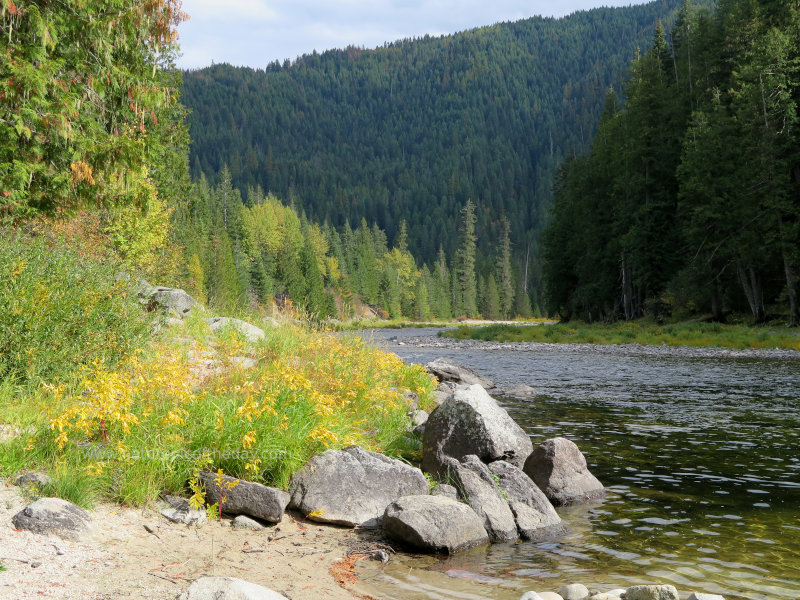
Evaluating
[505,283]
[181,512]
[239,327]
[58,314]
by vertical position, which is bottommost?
[181,512]

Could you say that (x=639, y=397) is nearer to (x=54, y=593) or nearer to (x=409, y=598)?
(x=409, y=598)

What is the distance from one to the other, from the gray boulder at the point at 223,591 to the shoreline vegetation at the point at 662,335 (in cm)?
2979

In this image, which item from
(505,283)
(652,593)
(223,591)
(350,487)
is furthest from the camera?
(505,283)

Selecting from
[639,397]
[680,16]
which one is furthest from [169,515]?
[680,16]

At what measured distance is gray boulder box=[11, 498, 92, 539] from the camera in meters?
4.93

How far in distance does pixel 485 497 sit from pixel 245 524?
260 cm

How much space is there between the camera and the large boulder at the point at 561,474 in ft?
26.6

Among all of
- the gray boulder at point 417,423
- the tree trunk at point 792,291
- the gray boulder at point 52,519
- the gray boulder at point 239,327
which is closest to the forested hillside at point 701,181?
the tree trunk at point 792,291

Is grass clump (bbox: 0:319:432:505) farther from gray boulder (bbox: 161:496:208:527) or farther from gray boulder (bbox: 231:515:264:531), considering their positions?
gray boulder (bbox: 231:515:264:531)

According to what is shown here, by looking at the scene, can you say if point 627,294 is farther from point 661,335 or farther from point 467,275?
point 467,275

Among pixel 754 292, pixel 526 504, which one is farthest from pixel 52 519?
pixel 754 292

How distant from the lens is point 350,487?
6.96 m

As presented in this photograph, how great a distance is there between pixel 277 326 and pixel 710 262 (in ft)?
99.8

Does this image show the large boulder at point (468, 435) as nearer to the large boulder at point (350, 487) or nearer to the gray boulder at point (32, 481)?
the large boulder at point (350, 487)
